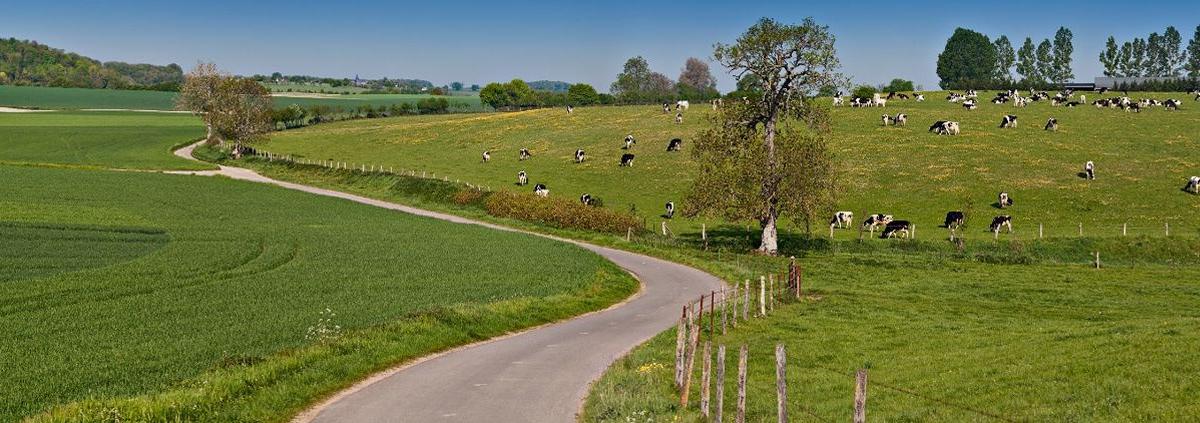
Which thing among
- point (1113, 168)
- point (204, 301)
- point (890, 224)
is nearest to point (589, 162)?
point (890, 224)

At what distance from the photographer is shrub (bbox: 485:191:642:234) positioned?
213 ft

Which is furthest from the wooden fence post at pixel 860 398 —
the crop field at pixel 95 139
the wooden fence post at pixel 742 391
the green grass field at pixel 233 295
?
the crop field at pixel 95 139

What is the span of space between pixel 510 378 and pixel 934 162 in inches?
2495

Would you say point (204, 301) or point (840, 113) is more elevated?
point (840, 113)

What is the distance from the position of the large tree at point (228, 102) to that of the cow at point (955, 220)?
9372 centimetres

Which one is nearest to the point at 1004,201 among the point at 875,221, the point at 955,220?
the point at 955,220

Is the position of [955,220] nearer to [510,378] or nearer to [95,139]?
[510,378]

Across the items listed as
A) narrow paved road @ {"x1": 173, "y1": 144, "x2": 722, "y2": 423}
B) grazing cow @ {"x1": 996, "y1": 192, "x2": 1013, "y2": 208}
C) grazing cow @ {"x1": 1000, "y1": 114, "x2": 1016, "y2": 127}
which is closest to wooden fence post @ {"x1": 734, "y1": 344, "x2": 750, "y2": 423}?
narrow paved road @ {"x1": 173, "y1": 144, "x2": 722, "y2": 423}

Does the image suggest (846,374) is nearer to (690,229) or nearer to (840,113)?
(690,229)

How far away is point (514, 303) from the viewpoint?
34.8 meters

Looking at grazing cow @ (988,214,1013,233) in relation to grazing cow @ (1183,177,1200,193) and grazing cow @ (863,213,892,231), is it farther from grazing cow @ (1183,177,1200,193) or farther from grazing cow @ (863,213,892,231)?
grazing cow @ (1183,177,1200,193)

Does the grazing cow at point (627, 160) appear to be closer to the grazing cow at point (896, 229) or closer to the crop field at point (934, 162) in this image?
the crop field at point (934, 162)

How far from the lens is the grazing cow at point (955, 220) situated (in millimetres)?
61188

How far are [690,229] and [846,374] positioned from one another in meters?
40.3
